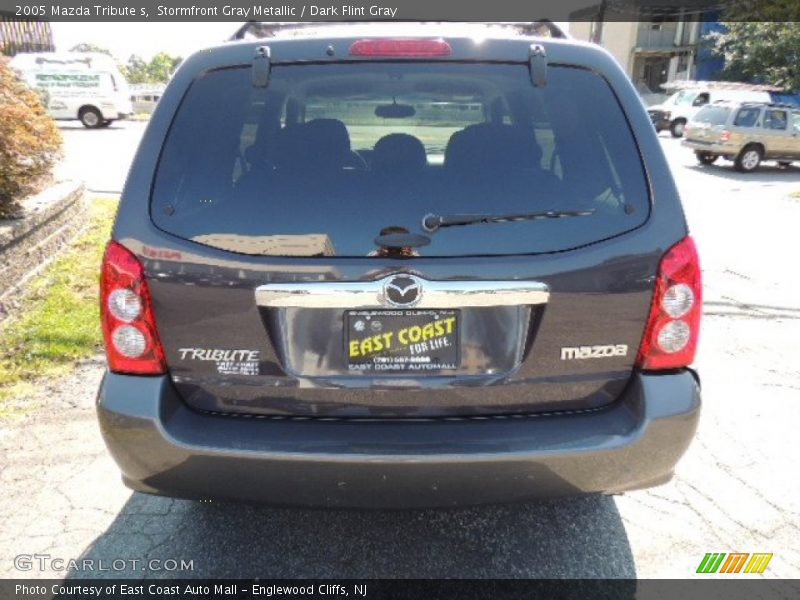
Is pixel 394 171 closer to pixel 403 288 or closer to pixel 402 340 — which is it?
pixel 403 288

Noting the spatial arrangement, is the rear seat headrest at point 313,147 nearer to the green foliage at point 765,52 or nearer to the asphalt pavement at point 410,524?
the asphalt pavement at point 410,524

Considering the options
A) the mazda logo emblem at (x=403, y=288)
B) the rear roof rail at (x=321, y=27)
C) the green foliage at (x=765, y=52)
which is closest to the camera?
the mazda logo emblem at (x=403, y=288)

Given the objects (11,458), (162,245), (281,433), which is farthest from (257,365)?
(11,458)

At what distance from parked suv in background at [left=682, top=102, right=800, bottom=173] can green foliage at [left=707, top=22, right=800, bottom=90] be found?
48.2ft

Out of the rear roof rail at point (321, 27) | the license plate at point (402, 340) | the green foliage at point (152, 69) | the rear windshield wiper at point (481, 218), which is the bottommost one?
the green foliage at point (152, 69)

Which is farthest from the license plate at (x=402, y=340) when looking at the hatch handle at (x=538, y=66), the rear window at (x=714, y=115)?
the rear window at (x=714, y=115)

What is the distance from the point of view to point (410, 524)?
106 inches

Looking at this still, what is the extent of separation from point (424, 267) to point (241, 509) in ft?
5.10

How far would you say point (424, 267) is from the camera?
1.90 metres

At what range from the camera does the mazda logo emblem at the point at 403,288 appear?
1890 mm

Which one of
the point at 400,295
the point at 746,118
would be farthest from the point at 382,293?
the point at 746,118

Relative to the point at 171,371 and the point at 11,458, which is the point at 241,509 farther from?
the point at 11,458

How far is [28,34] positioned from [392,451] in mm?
52854

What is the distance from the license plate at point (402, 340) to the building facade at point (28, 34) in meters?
43.0
